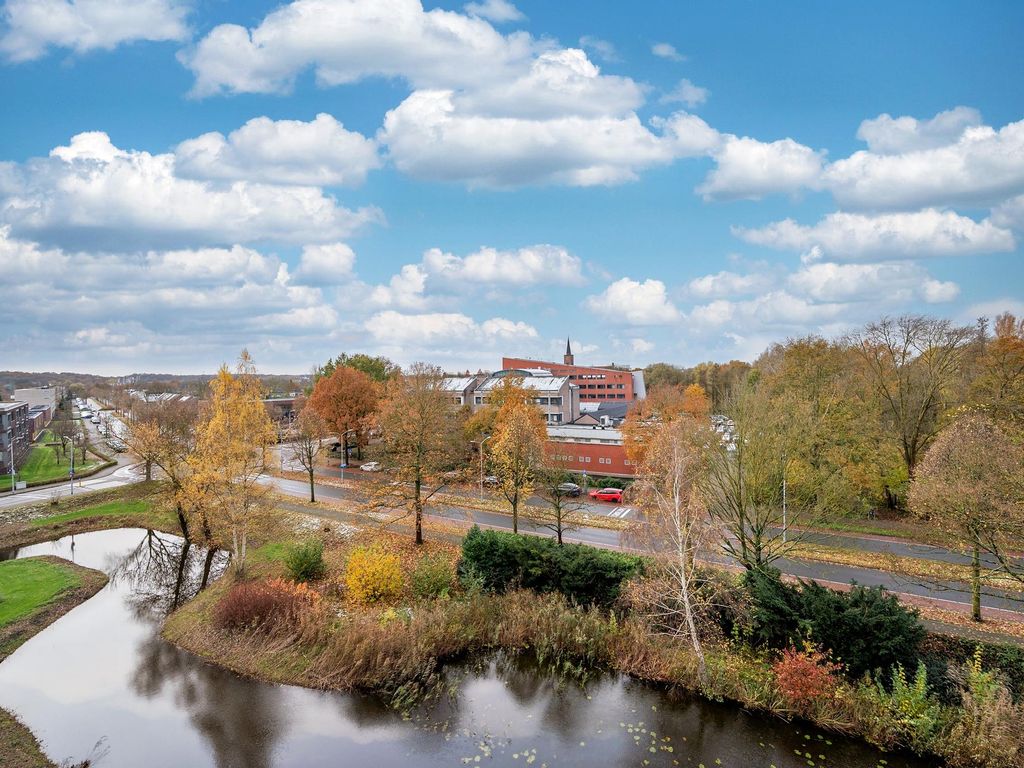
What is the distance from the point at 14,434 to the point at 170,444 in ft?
112

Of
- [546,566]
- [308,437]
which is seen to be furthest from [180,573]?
[546,566]

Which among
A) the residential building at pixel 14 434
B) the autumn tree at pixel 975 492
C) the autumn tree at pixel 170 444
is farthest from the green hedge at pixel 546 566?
the residential building at pixel 14 434

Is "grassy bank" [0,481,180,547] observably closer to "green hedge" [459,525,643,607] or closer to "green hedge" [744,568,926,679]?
"green hedge" [459,525,643,607]

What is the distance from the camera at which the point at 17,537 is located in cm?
3134

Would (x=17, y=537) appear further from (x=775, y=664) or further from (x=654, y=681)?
(x=775, y=664)

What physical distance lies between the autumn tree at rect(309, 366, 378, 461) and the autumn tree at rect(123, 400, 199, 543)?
1021 centimetres

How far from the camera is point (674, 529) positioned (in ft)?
54.0

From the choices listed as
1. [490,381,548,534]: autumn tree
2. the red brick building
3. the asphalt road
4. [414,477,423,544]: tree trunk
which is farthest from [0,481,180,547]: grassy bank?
the red brick building

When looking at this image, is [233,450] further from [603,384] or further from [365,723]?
[603,384]

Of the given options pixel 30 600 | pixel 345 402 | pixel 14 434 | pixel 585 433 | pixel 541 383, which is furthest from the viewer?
pixel 541 383

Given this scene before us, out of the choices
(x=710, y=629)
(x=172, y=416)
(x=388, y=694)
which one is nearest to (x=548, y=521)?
(x=710, y=629)

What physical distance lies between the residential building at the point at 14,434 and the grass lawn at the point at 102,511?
15073 mm

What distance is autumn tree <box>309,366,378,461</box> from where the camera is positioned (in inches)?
1991

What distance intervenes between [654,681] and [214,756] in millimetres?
11552
